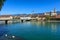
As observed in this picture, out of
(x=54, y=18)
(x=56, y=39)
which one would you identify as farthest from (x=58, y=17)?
(x=56, y=39)

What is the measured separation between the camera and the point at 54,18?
159 meters

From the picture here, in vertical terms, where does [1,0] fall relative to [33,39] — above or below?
above

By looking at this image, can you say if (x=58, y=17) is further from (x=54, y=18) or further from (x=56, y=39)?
(x=56, y=39)

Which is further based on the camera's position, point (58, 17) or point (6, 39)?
point (58, 17)

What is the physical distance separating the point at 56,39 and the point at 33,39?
4788mm

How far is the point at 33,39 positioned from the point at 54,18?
131m

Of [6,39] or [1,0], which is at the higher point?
[1,0]

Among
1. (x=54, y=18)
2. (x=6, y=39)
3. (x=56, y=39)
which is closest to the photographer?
(x=6, y=39)

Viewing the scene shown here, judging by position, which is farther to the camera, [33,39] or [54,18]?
[54,18]

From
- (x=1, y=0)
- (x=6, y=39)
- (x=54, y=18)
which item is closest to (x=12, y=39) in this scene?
(x=6, y=39)

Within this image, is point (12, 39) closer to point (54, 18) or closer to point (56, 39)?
point (56, 39)

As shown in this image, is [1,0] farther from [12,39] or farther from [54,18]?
[54,18]

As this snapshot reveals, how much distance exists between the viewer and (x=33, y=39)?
30.0 metres

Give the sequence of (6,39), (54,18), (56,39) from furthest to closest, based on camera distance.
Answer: (54,18), (56,39), (6,39)
